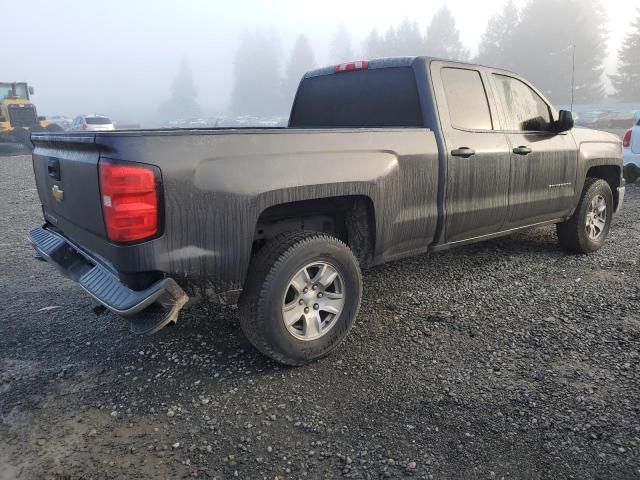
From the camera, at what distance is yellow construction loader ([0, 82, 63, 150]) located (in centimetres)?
2352

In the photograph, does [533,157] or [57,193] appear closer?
[57,193]

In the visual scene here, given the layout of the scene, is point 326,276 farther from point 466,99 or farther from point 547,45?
point 547,45

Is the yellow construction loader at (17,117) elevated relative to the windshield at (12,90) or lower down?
lower down

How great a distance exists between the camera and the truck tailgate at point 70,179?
8.82 ft

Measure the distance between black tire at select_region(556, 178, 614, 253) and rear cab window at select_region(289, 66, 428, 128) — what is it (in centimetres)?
245

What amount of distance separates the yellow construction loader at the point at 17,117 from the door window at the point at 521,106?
929 inches

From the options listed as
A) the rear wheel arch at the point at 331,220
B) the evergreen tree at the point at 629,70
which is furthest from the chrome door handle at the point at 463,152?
the evergreen tree at the point at 629,70

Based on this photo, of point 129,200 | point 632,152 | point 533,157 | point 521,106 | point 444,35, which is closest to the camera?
point 129,200

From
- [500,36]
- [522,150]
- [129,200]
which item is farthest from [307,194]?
[500,36]

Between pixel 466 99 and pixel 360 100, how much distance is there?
34.0 inches

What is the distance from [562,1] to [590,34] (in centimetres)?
739

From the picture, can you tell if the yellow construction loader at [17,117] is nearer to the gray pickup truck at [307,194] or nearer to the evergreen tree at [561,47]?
the gray pickup truck at [307,194]

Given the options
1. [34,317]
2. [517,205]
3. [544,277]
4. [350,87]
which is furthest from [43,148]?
[544,277]

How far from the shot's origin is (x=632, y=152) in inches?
393
